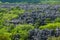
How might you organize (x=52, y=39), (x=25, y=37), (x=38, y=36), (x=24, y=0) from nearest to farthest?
(x=52, y=39) → (x=38, y=36) → (x=25, y=37) → (x=24, y=0)

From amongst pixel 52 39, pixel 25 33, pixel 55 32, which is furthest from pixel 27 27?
pixel 52 39

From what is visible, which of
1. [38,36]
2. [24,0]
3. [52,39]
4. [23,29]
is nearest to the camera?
[52,39]

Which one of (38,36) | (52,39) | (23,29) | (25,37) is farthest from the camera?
(23,29)

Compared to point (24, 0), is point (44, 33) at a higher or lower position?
higher

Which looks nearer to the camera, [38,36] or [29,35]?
[38,36]

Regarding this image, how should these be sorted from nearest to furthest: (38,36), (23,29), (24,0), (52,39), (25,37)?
(52,39), (38,36), (25,37), (23,29), (24,0)

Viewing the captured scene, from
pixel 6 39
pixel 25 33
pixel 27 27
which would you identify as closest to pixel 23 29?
pixel 27 27

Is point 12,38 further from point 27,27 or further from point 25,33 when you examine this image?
point 27,27

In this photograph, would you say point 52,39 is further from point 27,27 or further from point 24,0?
point 24,0

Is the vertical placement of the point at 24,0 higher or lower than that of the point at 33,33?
lower

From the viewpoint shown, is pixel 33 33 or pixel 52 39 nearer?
pixel 52 39
